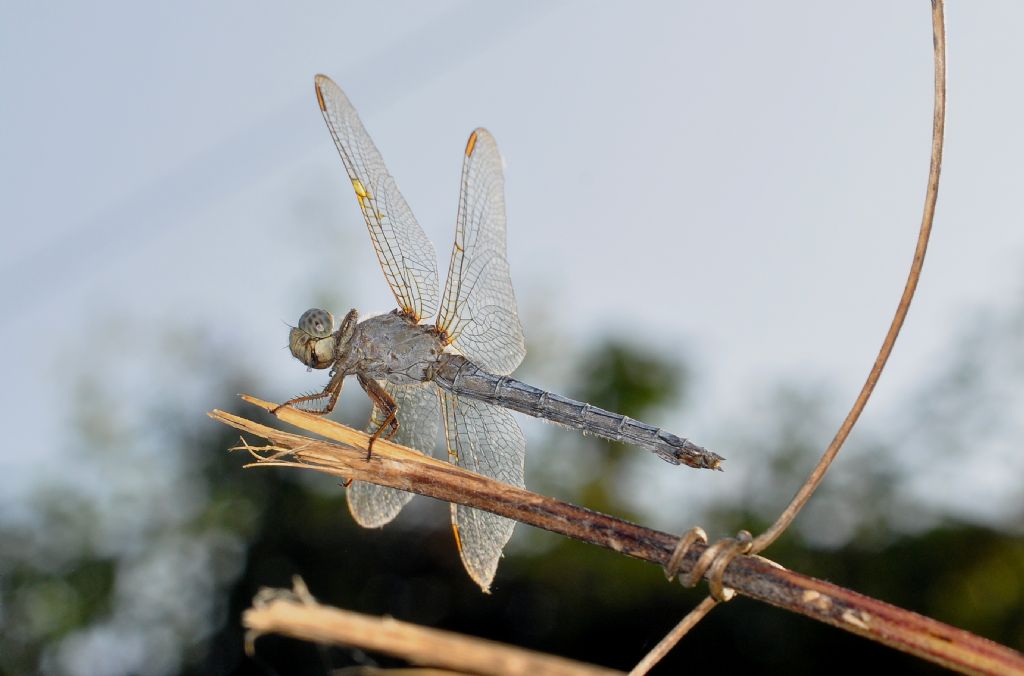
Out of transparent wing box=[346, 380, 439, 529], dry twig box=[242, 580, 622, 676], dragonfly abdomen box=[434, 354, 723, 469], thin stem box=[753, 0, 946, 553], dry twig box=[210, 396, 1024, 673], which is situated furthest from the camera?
transparent wing box=[346, 380, 439, 529]

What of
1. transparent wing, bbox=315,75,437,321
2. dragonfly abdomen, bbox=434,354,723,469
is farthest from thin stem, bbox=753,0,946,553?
transparent wing, bbox=315,75,437,321

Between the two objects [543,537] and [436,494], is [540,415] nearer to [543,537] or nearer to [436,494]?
[436,494]

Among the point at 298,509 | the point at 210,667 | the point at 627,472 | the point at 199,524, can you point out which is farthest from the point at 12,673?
the point at 627,472

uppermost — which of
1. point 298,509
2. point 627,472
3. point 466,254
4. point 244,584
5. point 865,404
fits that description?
point 466,254

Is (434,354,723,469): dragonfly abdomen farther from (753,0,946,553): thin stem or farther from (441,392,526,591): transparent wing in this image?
(753,0,946,553): thin stem

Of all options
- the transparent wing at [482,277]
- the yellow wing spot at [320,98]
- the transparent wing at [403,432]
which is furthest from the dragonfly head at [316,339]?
the yellow wing spot at [320,98]

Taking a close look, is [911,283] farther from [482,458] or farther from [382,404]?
[382,404]
